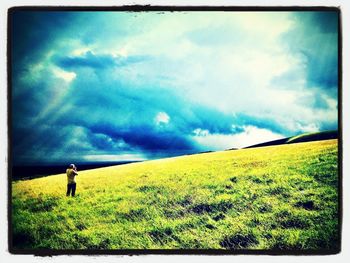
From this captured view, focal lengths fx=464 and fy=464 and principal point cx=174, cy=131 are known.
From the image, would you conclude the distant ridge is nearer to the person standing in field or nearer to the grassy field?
the grassy field

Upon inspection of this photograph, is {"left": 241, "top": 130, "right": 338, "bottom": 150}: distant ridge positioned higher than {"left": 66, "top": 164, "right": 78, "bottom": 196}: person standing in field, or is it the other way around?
{"left": 241, "top": 130, "right": 338, "bottom": 150}: distant ridge

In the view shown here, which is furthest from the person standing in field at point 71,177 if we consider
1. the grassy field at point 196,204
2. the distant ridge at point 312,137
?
the distant ridge at point 312,137

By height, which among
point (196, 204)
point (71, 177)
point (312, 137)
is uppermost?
point (312, 137)

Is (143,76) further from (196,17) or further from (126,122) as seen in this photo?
(196,17)

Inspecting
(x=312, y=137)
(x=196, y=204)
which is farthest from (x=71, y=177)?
(x=312, y=137)

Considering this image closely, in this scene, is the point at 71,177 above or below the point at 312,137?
below

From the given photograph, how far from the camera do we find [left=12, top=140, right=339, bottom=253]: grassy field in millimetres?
6613

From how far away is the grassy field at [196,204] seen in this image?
6.61 meters

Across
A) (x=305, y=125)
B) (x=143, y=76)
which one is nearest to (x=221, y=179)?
(x=305, y=125)

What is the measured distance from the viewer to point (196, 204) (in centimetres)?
675

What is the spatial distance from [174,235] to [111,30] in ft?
10.2

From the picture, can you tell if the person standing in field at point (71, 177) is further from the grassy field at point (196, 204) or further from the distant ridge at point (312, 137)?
the distant ridge at point (312, 137)

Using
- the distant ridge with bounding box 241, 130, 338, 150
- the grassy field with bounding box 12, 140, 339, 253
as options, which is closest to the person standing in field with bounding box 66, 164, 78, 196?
the grassy field with bounding box 12, 140, 339, 253

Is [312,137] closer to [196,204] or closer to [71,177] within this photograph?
[196,204]
